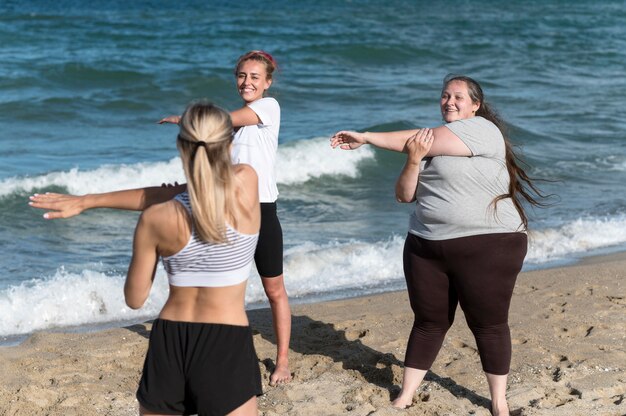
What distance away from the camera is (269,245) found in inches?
196

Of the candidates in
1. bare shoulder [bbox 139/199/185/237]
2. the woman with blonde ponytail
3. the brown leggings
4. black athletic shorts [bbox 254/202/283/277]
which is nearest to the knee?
the brown leggings

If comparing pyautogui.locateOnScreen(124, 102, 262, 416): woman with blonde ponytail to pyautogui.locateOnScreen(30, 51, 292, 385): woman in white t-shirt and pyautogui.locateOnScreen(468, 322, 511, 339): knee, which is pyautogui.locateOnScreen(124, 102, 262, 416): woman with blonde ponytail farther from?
pyautogui.locateOnScreen(468, 322, 511, 339): knee

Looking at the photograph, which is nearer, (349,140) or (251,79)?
(349,140)

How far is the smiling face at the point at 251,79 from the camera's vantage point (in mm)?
4879

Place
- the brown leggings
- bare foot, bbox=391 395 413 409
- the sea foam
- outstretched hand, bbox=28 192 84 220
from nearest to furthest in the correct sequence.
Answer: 1. outstretched hand, bbox=28 192 84 220
2. the brown leggings
3. bare foot, bbox=391 395 413 409
4. the sea foam

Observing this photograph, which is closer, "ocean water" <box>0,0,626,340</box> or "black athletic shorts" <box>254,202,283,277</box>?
"black athletic shorts" <box>254,202,283,277</box>

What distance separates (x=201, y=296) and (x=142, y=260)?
24 cm

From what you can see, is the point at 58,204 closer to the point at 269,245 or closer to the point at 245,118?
the point at 245,118

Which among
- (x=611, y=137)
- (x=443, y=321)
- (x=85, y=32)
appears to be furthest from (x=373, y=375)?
(x=85, y=32)

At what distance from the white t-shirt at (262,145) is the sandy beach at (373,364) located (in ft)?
3.83

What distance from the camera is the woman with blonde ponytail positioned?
10.3ft

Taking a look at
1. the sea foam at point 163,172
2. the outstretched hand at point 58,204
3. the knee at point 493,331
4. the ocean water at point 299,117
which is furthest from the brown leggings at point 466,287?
the sea foam at point 163,172

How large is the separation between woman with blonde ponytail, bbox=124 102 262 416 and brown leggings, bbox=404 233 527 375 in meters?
1.42

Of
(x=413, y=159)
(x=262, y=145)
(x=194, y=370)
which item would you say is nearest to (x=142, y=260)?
(x=194, y=370)
